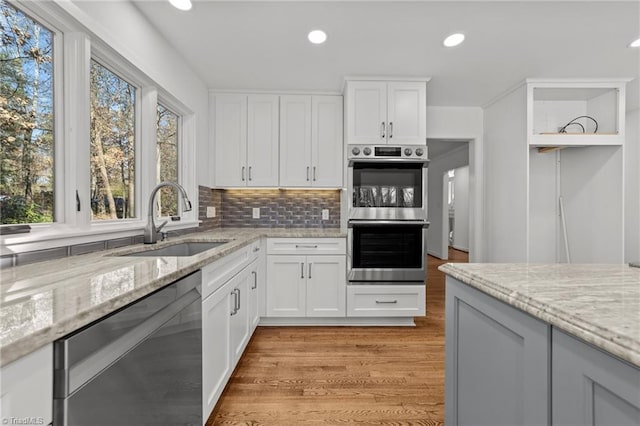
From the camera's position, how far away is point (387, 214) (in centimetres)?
278

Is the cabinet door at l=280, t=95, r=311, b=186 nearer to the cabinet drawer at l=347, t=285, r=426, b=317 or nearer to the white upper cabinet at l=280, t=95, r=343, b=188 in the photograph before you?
the white upper cabinet at l=280, t=95, r=343, b=188

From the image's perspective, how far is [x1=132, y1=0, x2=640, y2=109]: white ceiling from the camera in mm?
1896

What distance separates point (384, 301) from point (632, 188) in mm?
3523

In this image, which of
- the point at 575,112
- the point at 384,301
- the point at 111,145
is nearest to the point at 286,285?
the point at 384,301

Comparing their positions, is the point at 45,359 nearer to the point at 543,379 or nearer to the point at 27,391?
the point at 27,391

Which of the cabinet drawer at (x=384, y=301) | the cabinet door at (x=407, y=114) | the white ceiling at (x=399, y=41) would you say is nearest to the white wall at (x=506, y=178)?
the white ceiling at (x=399, y=41)

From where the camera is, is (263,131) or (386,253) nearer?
(386,253)

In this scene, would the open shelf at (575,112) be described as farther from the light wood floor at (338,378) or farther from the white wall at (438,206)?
the white wall at (438,206)

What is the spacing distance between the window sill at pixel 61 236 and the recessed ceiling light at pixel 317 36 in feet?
5.85

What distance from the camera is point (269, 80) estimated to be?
2.91 m

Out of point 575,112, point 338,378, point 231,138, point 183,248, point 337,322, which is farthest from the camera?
point 575,112

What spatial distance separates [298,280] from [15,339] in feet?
7.67

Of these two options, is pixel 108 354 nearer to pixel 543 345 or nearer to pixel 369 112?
pixel 543 345

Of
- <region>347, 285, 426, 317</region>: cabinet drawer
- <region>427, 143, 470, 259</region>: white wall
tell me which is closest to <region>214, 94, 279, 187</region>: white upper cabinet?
<region>347, 285, 426, 317</region>: cabinet drawer
